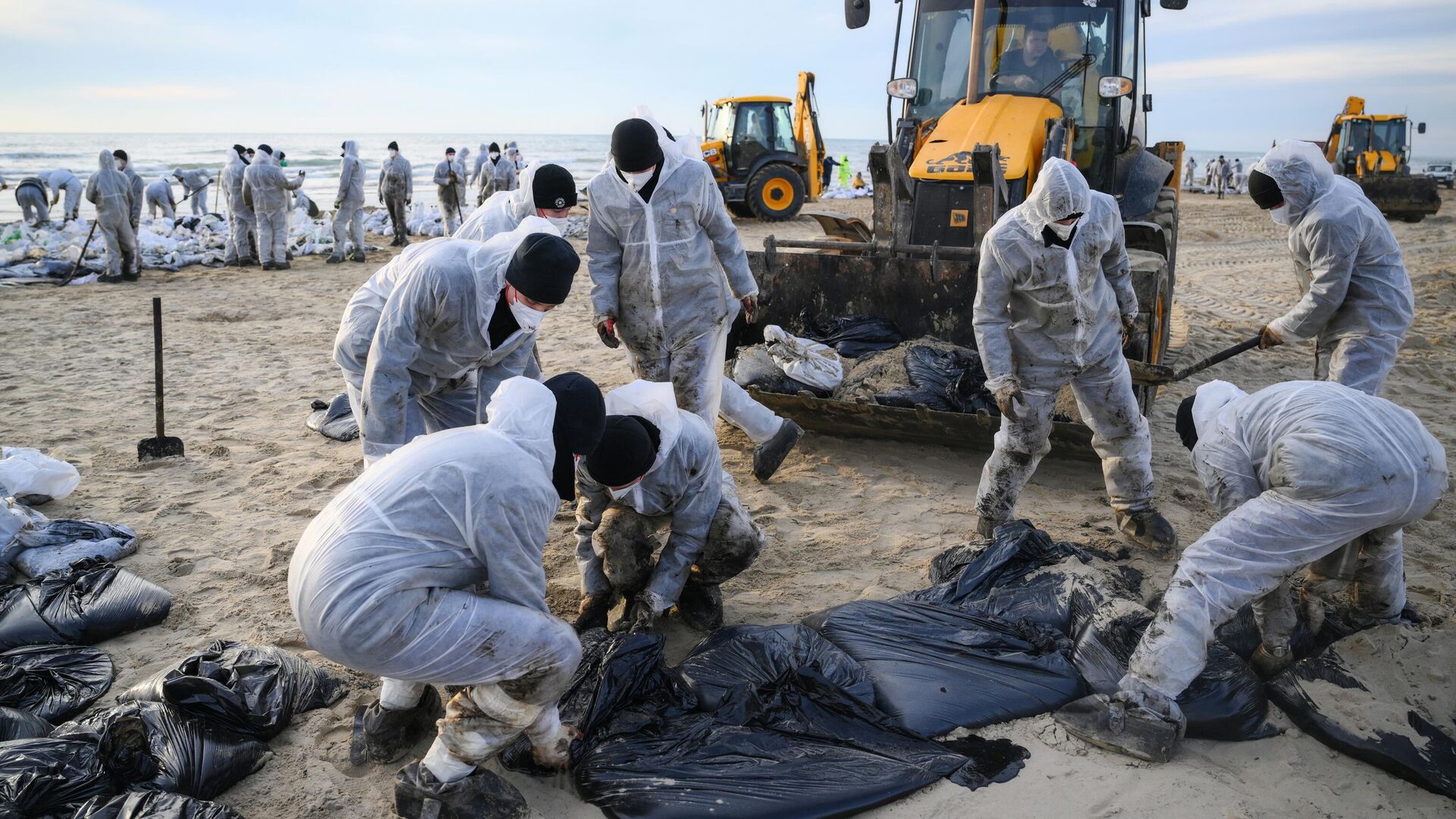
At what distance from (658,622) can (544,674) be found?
3.34 feet

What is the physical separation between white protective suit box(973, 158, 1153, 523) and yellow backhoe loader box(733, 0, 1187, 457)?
128cm

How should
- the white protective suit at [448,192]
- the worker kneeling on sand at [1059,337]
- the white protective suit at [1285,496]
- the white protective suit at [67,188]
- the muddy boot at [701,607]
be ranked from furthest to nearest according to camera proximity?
the white protective suit at [67,188] < the white protective suit at [448,192] < the worker kneeling on sand at [1059,337] < the muddy boot at [701,607] < the white protective suit at [1285,496]

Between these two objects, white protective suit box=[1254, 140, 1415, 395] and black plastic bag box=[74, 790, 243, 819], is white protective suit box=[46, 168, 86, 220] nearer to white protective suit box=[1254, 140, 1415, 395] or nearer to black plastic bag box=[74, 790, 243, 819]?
black plastic bag box=[74, 790, 243, 819]

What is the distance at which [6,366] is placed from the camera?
711 cm

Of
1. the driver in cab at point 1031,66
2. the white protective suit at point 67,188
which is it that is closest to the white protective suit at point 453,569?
the driver in cab at point 1031,66

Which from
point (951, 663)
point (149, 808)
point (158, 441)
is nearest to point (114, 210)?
point (158, 441)

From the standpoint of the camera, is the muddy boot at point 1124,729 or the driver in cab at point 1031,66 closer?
the muddy boot at point 1124,729

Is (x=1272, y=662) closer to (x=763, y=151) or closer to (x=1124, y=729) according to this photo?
(x=1124, y=729)

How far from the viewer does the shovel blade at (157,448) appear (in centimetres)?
507

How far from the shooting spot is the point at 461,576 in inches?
90.4

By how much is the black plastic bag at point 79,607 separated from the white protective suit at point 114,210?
8893 millimetres

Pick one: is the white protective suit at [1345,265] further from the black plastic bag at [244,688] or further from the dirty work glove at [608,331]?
the black plastic bag at [244,688]

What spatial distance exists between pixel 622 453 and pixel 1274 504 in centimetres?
187

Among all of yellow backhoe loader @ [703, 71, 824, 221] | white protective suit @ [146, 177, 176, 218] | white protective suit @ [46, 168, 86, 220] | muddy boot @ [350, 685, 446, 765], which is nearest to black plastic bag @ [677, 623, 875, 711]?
muddy boot @ [350, 685, 446, 765]
